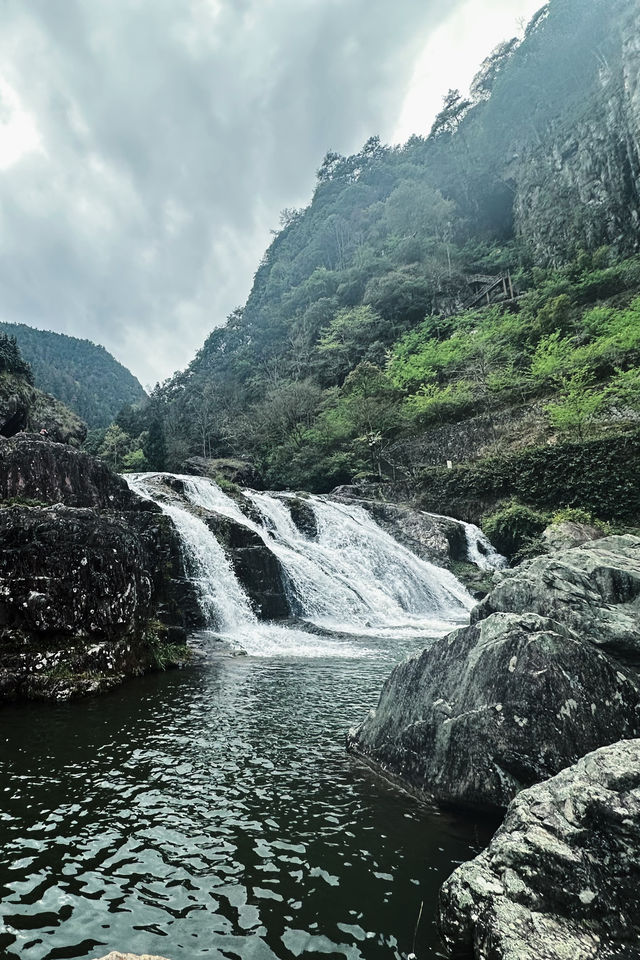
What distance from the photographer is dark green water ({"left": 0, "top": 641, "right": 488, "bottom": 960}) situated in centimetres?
319

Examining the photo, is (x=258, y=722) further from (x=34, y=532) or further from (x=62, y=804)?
(x=34, y=532)

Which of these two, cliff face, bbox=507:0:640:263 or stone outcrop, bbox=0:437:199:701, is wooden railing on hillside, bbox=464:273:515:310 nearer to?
cliff face, bbox=507:0:640:263

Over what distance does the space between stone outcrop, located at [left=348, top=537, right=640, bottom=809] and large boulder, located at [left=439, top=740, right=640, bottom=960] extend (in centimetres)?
99

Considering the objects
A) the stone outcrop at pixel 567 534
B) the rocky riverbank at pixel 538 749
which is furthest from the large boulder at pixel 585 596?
the stone outcrop at pixel 567 534

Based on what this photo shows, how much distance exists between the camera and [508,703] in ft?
14.9

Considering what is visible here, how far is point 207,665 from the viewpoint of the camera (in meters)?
11.5

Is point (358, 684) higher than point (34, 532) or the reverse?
the reverse

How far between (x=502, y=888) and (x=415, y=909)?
848 mm

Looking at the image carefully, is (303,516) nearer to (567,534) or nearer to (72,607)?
(567,534)

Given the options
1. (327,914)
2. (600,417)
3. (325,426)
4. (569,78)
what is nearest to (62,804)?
(327,914)

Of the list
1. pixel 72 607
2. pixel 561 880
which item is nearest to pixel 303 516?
pixel 72 607

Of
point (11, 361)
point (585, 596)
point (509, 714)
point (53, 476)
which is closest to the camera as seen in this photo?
point (509, 714)

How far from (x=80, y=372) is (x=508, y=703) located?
14304cm

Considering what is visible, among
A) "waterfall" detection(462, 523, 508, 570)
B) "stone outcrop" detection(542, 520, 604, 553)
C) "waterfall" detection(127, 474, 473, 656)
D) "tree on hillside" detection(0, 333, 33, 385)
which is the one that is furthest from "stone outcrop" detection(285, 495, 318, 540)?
"tree on hillside" detection(0, 333, 33, 385)
